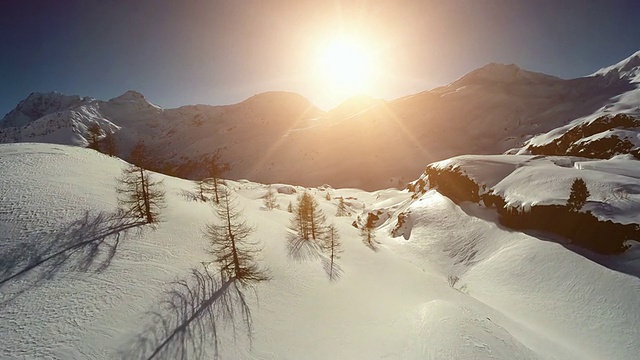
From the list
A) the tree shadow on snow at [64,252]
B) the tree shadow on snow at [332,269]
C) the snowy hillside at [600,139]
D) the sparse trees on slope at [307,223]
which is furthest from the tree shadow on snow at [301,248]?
the snowy hillside at [600,139]

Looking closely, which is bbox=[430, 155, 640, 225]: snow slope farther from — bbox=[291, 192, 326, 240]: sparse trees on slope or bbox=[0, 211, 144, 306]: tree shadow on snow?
bbox=[0, 211, 144, 306]: tree shadow on snow

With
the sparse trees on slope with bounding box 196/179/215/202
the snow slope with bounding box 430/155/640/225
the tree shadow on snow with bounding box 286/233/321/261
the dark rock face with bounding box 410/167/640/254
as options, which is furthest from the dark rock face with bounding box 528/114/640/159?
the sparse trees on slope with bounding box 196/179/215/202

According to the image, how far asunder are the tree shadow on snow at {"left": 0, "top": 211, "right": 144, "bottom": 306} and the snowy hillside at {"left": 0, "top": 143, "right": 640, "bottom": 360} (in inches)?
4.4

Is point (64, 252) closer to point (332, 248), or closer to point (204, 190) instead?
point (332, 248)

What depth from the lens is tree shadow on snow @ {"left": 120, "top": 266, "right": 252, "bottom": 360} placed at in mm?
17141

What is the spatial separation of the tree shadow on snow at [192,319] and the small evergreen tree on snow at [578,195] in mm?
49376

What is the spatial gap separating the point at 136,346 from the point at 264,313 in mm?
9287

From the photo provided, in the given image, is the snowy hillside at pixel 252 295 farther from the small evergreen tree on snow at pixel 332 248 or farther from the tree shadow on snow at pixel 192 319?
the small evergreen tree on snow at pixel 332 248

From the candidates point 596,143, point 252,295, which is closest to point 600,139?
Result: point 596,143

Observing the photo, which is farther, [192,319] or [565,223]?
[565,223]

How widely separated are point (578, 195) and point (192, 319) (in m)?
54.3

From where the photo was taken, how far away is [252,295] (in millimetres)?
24750

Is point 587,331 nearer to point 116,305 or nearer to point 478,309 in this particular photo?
point 478,309

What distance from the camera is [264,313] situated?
22.9 meters
